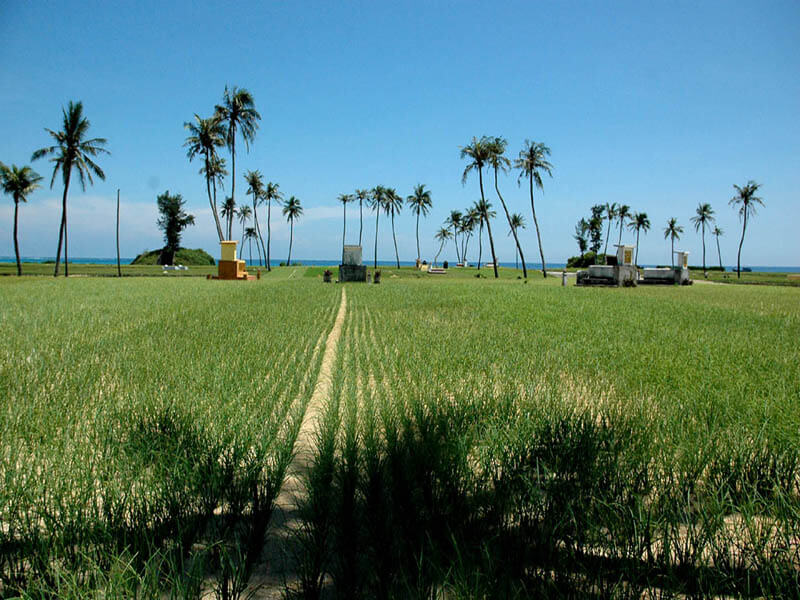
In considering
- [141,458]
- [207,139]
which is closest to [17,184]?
[207,139]

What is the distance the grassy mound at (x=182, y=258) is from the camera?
74562 millimetres

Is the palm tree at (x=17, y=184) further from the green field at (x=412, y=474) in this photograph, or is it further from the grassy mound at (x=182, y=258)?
the green field at (x=412, y=474)

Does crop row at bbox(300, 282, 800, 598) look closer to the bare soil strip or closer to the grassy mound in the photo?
the bare soil strip

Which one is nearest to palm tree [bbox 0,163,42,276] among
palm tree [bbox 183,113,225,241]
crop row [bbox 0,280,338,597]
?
palm tree [bbox 183,113,225,241]

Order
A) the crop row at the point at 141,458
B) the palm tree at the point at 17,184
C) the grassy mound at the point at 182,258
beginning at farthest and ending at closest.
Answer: the grassy mound at the point at 182,258, the palm tree at the point at 17,184, the crop row at the point at 141,458

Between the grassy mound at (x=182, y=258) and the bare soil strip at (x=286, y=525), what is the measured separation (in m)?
76.7

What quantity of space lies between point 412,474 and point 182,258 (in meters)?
79.8

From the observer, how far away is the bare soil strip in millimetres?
2199

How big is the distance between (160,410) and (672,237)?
99643 millimetres

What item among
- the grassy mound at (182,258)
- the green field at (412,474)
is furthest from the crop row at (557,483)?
the grassy mound at (182,258)

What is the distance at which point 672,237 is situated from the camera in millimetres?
88062

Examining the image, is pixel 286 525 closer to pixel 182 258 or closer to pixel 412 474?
pixel 412 474

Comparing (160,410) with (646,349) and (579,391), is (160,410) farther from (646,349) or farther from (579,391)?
(646,349)

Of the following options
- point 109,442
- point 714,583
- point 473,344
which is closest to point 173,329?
point 473,344
